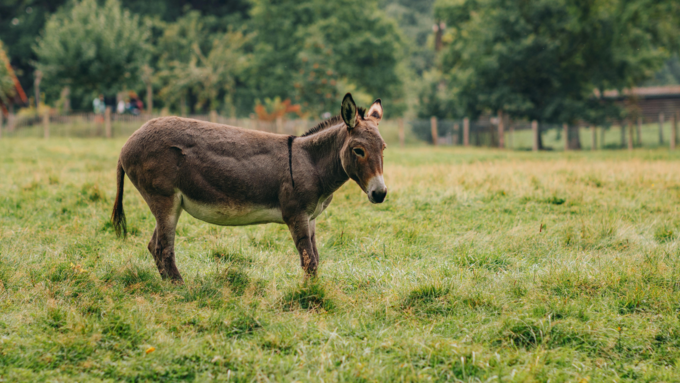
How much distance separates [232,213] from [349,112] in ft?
4.91

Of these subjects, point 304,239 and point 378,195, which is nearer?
point 378,195

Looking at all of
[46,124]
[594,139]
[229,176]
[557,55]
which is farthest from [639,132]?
[46,124]

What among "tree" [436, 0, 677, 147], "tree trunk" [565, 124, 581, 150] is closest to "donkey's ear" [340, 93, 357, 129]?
"tree" [436, 0, 677, 147]

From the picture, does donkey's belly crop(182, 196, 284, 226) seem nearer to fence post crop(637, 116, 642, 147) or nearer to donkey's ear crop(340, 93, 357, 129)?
donkey's ear crop(340, 93, 357, 129)

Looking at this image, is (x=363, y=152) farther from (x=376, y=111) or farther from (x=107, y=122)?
(x=107, y=122)

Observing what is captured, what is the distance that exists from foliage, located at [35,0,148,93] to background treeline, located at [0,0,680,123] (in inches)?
2.8

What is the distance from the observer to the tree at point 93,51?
2855 cm

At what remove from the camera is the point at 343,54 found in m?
37.1

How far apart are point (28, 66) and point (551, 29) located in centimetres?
4132

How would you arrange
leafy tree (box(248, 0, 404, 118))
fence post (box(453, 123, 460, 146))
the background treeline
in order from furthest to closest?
leafy tree (box(248, 0, 404, 118)), fence post (box(453, 123, 460, 146)), the background treeline

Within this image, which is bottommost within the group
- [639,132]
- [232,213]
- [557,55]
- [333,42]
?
[232,213]

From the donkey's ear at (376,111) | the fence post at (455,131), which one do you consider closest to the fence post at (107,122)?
the fence post at (455,131)

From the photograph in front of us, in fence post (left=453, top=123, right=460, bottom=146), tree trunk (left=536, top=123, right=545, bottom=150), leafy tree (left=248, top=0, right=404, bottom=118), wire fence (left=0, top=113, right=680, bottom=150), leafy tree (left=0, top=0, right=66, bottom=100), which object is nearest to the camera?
wire fence (left=0, top=113, right=680, bottom=150)

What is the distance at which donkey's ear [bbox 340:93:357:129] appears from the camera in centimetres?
435
